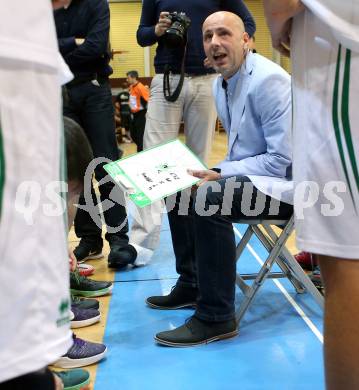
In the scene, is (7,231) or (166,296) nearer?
(7,231)

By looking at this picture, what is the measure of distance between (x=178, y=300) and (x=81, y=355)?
0.61m

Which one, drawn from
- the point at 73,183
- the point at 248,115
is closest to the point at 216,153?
the point at 248,115

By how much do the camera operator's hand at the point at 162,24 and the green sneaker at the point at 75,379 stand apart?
1.70 meters

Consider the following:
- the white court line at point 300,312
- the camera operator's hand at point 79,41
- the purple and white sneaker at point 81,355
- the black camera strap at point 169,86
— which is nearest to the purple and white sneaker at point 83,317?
the purple and white sneaker at point 81,355

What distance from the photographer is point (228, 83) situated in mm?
2271

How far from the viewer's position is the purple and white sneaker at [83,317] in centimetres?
217

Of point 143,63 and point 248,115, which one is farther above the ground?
point 248,115

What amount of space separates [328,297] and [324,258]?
77mm

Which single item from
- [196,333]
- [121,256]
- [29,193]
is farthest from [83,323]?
[29,193]

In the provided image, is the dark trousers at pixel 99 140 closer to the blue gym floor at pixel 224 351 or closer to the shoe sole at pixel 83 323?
the blue gym floor at pixel 224 351

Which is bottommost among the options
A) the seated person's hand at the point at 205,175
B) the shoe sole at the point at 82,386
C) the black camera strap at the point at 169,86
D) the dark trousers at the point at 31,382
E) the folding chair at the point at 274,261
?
the shoe sole at the point at 82,386

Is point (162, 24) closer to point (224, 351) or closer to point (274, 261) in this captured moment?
point (274, 261)

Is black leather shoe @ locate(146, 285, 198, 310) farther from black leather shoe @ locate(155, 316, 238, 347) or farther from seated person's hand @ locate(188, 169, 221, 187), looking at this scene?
seated person's hand @ locate(188, 169, 221, 187)

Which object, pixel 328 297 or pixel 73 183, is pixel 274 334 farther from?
pixel 73 183
